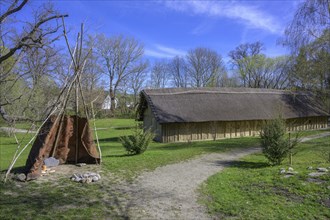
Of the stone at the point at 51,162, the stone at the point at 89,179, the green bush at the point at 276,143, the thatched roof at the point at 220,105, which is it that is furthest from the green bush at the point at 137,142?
the thatched roof at the point at 220,105

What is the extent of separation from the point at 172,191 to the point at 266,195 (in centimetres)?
235

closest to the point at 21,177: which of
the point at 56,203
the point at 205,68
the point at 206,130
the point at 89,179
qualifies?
the point at 89,179

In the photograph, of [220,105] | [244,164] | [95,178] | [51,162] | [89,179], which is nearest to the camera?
[89,179]

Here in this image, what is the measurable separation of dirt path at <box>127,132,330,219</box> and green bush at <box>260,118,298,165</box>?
176 centimetres

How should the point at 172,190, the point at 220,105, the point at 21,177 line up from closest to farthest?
1. the point at 172,190
2. the point at 21,177
3. the point at 220,105

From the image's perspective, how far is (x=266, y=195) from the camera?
725 cm

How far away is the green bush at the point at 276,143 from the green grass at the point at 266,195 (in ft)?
2.89

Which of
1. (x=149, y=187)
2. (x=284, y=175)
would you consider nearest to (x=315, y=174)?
(x=284, y=175)

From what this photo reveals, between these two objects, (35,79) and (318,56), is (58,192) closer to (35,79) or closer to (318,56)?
(35,79)

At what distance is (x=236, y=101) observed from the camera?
25.8 meters

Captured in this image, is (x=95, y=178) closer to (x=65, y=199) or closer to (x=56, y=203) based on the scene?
(x=65, y=199)

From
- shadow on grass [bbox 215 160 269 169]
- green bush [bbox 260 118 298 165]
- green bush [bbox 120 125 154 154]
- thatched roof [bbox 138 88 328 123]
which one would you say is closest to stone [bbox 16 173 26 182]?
green bush [bbox 120 125 154 154]

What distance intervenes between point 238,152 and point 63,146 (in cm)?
889

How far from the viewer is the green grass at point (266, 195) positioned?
19.8 feet
